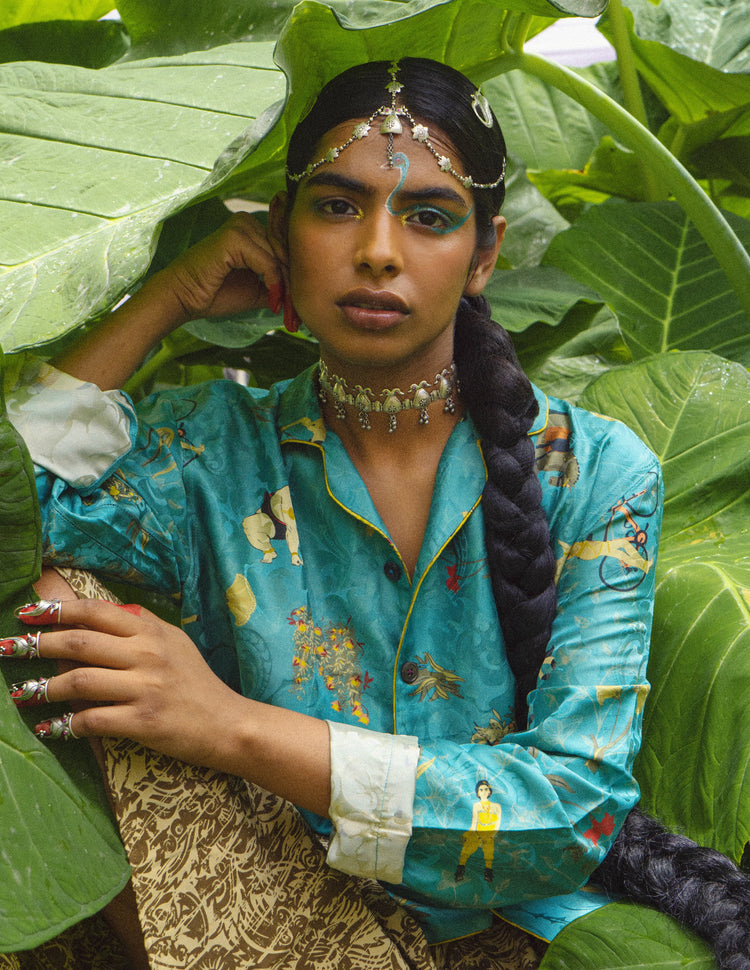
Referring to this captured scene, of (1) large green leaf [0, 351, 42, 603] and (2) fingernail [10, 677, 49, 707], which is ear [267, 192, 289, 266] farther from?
(2) fingernail [10, 677, 49, 707]

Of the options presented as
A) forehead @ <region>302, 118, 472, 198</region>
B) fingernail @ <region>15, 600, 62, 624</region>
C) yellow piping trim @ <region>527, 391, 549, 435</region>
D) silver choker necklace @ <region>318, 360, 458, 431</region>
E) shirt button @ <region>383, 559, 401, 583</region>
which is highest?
forehead @ <region>302, 118, 472, 198</region>

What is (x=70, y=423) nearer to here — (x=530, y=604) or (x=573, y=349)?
(x=530, y=604)

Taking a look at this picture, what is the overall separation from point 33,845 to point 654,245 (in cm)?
142

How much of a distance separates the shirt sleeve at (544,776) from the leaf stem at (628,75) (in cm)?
96

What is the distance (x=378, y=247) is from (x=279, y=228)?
188 mm

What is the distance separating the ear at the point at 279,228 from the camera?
3.50 ft

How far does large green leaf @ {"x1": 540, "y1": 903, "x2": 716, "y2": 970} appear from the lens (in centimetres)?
92

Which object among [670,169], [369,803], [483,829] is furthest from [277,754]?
[670,169]

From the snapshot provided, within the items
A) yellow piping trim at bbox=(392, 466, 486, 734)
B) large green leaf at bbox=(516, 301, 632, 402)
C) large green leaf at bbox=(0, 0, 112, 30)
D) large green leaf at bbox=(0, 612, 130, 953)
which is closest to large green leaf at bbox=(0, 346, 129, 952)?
large green leaf at bbox=(0, 612, 130, 953)

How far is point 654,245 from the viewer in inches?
68.4

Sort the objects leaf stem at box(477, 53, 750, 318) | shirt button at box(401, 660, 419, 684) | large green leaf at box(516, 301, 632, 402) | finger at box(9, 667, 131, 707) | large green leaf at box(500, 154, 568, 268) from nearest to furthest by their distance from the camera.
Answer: finger at box(9, 667, 131, 707), shirt button at box(401, 660, 419, 684), leaf stem at box(477, 53, 750, 318), large green leaf at box(516, 301, 632, 402), large green leaf at box(500, 154, 568, 268)

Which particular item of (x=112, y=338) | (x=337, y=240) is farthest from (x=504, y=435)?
(x=112, y=338)

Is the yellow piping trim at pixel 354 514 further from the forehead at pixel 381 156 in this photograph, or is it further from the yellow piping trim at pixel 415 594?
the forehead at pixel 381 156

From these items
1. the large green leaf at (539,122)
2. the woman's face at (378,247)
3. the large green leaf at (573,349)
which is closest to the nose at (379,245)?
the woman's face at (378,247)
